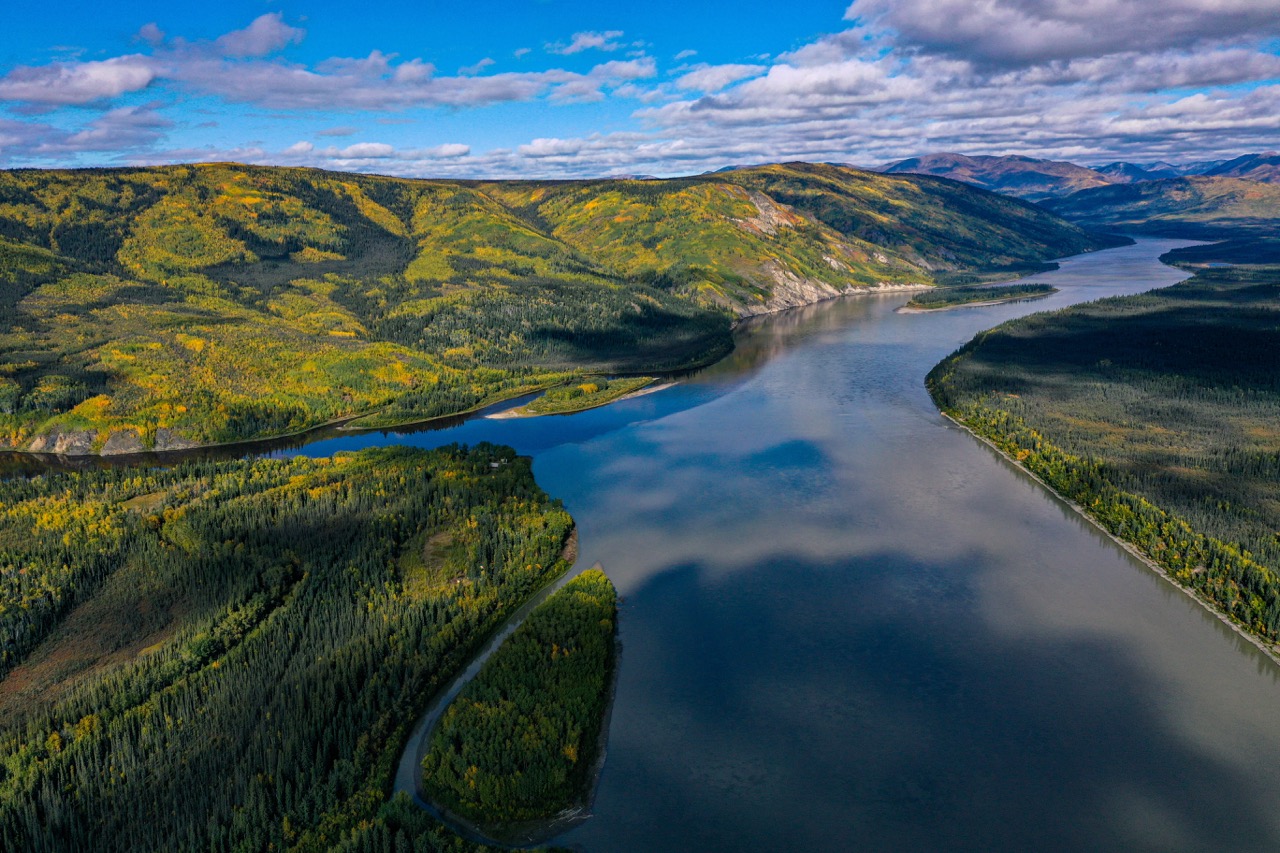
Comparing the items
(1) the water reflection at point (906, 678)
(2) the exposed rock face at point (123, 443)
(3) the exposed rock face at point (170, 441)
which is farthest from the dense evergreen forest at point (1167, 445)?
(2) the exposed rock face at point (123, 443)

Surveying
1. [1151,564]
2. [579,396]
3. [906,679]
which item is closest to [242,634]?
[906,679]

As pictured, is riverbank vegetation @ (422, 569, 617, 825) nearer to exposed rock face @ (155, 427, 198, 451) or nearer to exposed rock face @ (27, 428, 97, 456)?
exposed rock face @ (155, 427, 198, 451)

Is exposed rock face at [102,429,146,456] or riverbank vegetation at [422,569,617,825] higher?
exposed rock face at [102,429,146,456]

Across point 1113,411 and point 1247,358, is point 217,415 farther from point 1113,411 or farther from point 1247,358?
point 1247,358

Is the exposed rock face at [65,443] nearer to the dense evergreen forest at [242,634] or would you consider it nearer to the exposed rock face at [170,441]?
the exposed rock face at [170,441]

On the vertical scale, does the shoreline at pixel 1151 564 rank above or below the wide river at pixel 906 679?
below

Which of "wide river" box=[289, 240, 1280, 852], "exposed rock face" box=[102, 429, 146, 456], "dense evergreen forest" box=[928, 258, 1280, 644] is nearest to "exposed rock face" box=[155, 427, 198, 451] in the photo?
"exposed rock face" box=[102, 429, 146, 456]

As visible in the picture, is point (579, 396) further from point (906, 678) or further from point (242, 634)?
point (906, 678)
